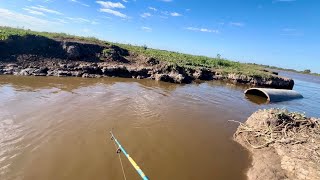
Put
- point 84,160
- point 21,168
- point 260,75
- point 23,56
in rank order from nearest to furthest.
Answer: point 21,168 < point 84,160 < point 23,56 < point 260,75

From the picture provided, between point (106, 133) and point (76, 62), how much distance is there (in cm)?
1107

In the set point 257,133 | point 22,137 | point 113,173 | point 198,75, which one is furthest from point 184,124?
point 198,75

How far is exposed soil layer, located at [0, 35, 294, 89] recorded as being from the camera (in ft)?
49.3

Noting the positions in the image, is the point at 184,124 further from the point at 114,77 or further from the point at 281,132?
the point at 114,77

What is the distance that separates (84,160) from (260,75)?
20.6 meters

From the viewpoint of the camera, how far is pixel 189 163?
596cm

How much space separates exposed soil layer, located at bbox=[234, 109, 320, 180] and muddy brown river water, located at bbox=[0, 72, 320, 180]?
408 millimetres

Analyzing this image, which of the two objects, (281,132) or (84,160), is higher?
(281,132)

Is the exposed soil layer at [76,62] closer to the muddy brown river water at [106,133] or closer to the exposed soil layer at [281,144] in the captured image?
the muddy brown river water at [106,133]

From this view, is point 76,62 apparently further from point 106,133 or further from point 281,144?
point 281,144

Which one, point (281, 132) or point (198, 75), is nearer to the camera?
point (281, 132)

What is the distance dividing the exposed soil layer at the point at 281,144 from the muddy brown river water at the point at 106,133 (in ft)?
1.34

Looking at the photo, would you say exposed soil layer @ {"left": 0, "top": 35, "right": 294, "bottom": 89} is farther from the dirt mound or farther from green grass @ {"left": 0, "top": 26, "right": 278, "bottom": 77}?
green grass @ {"left": 0, "top": 26, "right": 278, "bottom": 77}

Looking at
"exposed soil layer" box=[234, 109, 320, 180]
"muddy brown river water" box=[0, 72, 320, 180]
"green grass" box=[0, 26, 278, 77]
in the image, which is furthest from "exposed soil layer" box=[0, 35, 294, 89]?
"exposed soil layer" box=[234, 109, 320, 180]
